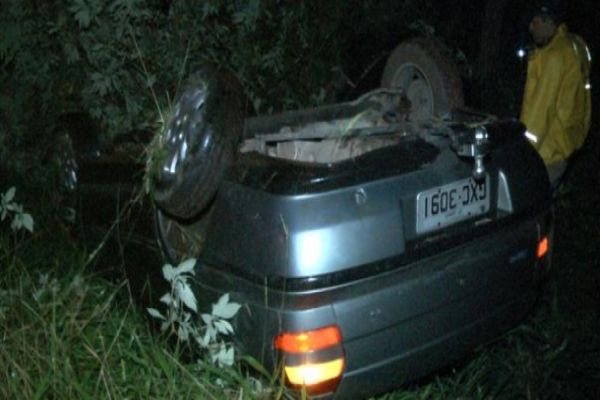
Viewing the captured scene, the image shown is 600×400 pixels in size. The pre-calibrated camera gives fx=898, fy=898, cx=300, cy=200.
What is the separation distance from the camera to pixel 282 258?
3.20 m

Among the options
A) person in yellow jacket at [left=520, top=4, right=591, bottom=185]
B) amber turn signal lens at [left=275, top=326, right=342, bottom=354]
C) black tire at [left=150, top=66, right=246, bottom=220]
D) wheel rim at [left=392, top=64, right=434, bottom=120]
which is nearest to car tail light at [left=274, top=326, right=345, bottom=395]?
amber turn signal lens at [left=275, top=326, right=342, bottom=354]

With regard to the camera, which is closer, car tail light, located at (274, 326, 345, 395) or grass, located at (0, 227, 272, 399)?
car tail light, located at (274, 326, 345, 395)

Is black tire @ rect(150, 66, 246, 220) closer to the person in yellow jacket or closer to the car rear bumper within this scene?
the car rear bumper

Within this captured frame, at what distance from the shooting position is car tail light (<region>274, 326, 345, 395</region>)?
3183 mm

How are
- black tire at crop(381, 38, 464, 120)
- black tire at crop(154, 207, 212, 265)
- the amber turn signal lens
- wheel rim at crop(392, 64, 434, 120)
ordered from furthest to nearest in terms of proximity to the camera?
wheel rim at crop(392, 64, 434, 120), black tire at crop(381, 38, 464, 120), black tire at crop(154, 207, 212, 265), the amber turn signal lens

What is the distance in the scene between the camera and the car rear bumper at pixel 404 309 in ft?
10.6

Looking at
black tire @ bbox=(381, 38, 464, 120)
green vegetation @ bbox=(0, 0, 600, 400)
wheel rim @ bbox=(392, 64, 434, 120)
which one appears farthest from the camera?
wheel rim @ bbox=(392, 64, 434, 120)

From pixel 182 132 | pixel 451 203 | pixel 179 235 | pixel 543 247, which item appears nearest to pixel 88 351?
pixel 179 235

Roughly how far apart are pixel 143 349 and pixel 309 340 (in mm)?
1009

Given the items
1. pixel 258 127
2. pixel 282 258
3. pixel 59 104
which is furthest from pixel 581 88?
pixel 59 104

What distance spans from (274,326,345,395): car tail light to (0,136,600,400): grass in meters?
0.15

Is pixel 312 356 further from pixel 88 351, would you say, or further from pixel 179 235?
pixel 88 351

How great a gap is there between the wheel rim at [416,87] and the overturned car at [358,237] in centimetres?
109

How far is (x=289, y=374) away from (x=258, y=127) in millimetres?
1660
